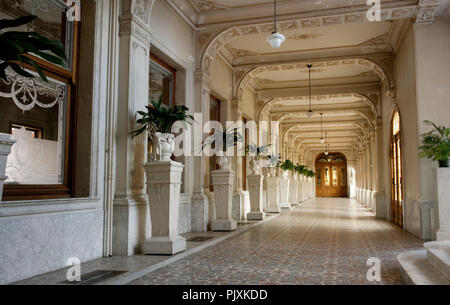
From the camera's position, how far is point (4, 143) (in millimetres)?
2770

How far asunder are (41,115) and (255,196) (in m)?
7.84

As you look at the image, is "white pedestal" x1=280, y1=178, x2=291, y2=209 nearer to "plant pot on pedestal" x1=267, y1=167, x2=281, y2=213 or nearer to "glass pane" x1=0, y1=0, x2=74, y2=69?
"plant pot on pedestal" x1=267, y1=167, x2=281, y2=213

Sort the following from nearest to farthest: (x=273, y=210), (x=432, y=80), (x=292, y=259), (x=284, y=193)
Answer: (x=292, y=259)
(x=432, y=80)
(x=273, y=210)
(x=284, y=193)

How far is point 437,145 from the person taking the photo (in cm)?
743

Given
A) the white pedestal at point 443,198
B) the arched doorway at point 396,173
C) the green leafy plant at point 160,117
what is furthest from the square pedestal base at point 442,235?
the green leafy plant at point 160,117

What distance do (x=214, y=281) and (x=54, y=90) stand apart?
11.0ft

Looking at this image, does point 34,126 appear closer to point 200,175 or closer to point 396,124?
point 200,175

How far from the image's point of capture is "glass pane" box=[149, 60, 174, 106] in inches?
316

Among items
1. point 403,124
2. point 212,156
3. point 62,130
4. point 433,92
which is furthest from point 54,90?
point 403,124

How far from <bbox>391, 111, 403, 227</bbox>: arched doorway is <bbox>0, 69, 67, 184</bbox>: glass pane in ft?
26.0

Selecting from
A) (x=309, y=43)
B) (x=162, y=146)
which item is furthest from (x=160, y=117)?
(x=309, y=43)

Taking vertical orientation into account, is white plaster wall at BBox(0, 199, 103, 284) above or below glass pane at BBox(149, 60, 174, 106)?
below

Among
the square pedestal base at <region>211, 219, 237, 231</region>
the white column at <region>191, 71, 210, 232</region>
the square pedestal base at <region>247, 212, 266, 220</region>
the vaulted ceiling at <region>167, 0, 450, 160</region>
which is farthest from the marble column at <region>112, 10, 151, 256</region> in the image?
the square pedestal base at <region>247, 212, 266, 220</region>

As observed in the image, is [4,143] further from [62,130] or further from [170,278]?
[62,130]
